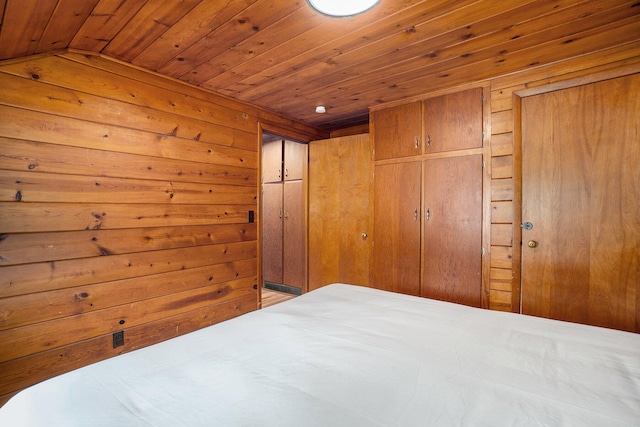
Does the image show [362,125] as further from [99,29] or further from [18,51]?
[18,51]

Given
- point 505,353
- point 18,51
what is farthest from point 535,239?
point 18,51

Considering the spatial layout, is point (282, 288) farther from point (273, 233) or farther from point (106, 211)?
point (106, 211)

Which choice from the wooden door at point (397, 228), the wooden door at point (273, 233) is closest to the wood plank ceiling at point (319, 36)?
the wooden door at point (397, 228)

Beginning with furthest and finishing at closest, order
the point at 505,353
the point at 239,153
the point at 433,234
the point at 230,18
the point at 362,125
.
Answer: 1. the point at 362,125
2. the point at 239,153
3. the point at 433,234
4. the point at 230,18
5. the point at 505,353

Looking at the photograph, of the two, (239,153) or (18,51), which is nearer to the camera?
(18,51)

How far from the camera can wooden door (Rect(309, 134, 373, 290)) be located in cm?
329

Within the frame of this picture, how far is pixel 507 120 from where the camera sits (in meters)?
2.34

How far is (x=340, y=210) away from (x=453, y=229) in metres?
1.30

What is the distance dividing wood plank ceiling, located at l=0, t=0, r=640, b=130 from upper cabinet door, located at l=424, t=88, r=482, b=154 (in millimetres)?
160

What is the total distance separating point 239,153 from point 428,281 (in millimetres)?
2161

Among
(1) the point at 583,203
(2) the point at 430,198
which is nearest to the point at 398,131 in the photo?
(2) the point at 430,198

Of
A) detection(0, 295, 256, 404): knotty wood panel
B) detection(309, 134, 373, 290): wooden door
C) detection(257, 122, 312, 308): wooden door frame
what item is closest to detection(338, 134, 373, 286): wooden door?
detection(309, 134, 373, 290): wooden door

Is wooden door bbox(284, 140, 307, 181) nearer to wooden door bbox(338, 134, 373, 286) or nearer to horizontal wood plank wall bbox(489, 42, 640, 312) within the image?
wooden door bbox(338, 134, 373, 286)

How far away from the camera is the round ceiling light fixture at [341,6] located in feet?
4.70
